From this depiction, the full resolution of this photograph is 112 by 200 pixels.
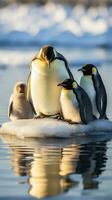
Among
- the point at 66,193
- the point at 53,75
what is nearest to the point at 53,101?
the point at 53,75

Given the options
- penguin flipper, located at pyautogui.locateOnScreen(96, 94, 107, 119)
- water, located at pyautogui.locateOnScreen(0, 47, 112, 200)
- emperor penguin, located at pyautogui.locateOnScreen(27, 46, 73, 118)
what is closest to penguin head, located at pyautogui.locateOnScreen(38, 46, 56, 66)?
emperor penguin, located at pyautogui.locateOnScreen(27, 46, 73, 118)

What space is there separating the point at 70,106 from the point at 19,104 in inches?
32.9

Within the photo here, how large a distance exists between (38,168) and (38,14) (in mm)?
37959

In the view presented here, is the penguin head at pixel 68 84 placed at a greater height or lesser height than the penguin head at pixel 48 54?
lesser

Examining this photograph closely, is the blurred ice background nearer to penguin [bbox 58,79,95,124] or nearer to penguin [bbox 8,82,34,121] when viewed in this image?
penguin [bbox 8,82,34,121]

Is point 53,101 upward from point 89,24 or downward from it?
downward

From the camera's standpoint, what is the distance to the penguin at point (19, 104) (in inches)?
414

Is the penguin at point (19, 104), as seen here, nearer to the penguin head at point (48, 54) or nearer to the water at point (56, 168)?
the water at point (56, 168)

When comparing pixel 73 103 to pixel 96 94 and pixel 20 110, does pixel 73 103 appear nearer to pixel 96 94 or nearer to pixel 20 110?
pixel 96 94

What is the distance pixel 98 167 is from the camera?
7352 mm

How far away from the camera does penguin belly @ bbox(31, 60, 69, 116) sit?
404 inches

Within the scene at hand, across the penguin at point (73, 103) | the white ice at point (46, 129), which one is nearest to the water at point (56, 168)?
the white ice at point (46, 129)

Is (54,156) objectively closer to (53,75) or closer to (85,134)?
(85,134)

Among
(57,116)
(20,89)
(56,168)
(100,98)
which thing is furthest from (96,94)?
Answer: (56,168)
